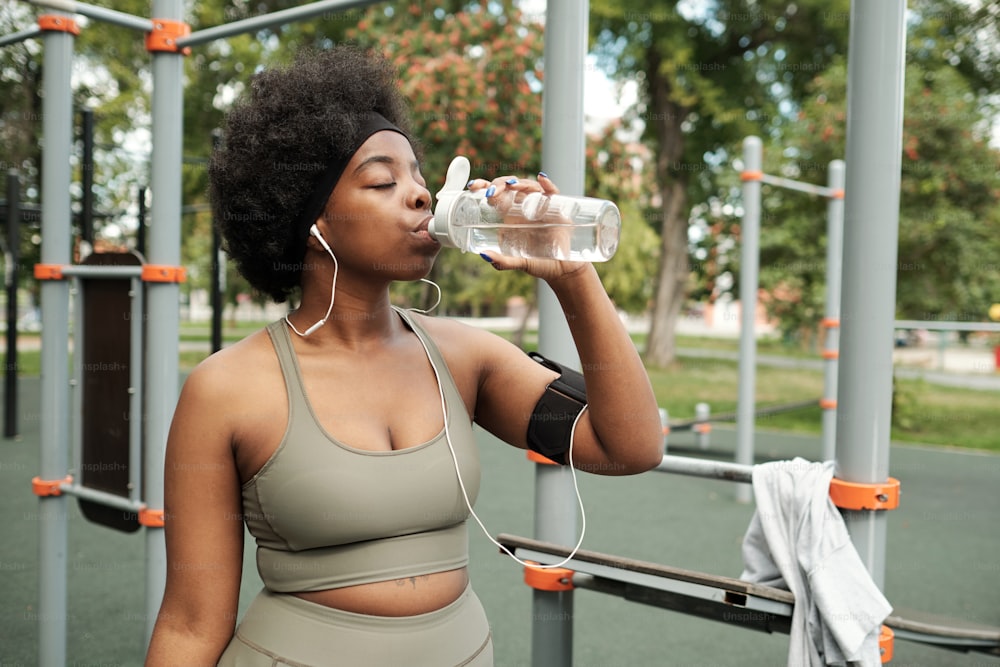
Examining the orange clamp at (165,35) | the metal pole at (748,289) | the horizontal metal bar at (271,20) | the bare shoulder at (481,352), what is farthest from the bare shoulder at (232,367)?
the metal pole at (748,289)

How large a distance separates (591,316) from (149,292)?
185 cm

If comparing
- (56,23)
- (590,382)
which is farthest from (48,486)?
(590,382)

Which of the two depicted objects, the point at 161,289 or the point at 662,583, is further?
the point at 161,289

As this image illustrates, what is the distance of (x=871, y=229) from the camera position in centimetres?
174

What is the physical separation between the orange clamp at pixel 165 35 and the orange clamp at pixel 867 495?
221 centimetres

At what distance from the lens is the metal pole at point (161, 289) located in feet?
8.57

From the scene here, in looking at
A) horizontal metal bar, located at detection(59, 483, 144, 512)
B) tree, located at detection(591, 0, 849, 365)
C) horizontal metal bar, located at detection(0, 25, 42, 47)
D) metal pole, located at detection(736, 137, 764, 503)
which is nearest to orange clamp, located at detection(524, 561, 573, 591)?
horizontal metal bar, located at detection(59, 483, 144, 512)

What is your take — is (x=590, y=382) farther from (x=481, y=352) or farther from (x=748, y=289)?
(x=748, y=289)

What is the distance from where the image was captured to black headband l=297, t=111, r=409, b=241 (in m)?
1.35

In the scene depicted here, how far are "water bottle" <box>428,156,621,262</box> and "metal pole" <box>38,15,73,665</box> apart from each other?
6.53 feet

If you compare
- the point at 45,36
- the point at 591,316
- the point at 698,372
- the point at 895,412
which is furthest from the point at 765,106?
the point at 591,316

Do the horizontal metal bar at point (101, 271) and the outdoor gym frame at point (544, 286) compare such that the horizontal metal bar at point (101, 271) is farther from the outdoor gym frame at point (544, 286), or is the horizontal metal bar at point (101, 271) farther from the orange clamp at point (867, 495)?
the orange clamp at point (867, 495)

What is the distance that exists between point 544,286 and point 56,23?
184cm

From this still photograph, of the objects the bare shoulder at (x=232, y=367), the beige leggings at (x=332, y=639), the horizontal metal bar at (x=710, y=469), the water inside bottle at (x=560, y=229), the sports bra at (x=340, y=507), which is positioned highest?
the water inside bottle at (x=560, y=229)
